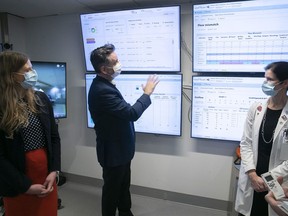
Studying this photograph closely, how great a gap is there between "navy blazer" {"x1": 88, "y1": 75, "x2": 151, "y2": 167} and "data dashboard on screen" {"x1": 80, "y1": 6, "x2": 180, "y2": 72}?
0.67m

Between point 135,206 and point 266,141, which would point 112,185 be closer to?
point 135,206

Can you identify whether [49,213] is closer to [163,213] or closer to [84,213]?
[84,213]

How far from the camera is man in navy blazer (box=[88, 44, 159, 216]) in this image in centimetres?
178

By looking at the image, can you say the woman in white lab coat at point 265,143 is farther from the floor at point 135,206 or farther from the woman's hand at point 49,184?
the woman's hand at point 49,184

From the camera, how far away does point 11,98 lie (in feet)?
4.28

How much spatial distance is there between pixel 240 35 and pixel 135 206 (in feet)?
6.57

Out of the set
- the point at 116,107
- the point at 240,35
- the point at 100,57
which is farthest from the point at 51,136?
the point at 240,35

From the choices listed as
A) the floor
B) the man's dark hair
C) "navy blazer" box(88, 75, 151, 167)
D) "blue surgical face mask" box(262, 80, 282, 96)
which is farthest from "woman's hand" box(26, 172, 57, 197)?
"blue surgical face mask" box(262, 80, 282, 96)

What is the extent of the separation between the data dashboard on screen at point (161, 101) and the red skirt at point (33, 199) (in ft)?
4.17

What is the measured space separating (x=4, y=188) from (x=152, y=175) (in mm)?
1745

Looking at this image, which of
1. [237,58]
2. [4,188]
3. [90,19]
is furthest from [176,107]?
[4,188]

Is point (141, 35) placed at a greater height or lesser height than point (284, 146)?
greater

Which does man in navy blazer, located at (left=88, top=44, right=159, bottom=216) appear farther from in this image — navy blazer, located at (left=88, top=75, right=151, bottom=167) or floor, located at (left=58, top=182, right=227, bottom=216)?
floor, located at (left=58, top=182, right=227, bottom=216)

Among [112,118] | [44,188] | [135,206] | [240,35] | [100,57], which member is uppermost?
[240,35]
